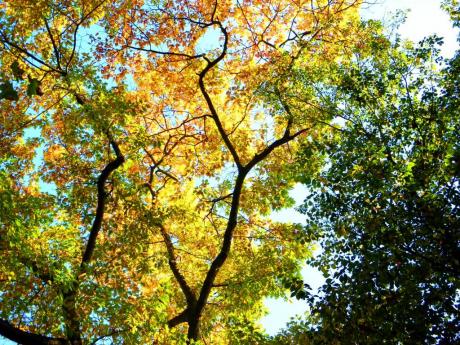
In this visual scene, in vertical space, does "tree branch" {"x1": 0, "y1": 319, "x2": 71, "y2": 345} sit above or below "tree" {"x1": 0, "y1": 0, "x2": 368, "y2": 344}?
below

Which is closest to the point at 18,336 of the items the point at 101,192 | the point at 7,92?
the point at 101,192

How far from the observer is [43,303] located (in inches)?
392

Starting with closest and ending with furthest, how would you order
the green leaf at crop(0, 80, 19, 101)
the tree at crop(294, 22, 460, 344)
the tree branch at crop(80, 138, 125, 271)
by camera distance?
the green leaf at crop(0, 80, 19, 101) → the tree at crop(294, 22, 460, 344) → the tree branch at crop(80, 138, 125, 271)

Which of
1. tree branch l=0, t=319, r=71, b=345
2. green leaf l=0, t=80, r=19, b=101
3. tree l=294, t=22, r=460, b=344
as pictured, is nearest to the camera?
green leaf l=0, t=80, r=19, b=101

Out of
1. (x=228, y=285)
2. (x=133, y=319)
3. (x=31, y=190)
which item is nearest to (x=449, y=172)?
(x=133, y=319)

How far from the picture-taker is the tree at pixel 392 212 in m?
6.33

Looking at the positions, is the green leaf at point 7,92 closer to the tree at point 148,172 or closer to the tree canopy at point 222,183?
the tree canopy at point 222,183

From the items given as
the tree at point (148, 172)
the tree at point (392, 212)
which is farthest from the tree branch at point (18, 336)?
the tree at point (392, 212)

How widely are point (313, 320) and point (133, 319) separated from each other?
4.16m

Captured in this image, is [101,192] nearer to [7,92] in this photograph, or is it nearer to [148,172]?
[148,172]

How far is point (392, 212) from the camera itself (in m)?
6.95

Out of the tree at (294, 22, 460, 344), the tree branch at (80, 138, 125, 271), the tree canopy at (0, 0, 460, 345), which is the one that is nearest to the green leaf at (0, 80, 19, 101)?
the tree canopy at (0, 0, 460, 345)

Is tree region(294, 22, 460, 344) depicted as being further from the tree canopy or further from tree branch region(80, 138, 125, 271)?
tree branch region(80, 138, 125, 271)

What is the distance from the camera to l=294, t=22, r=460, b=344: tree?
249 inches
